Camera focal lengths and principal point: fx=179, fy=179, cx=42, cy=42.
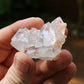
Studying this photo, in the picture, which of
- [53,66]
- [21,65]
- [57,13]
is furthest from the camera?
[57,13]

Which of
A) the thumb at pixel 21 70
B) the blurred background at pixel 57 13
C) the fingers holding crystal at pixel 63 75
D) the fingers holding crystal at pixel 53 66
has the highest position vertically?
the thumb at pixel 21 70

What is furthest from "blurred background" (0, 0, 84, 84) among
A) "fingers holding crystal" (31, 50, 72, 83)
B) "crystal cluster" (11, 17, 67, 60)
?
"crystal cluster" (11, 17, 67, 60)

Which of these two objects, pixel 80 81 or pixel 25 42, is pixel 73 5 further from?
pixel 25 42

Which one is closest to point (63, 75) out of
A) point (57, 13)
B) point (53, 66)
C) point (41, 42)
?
point (53, 66)

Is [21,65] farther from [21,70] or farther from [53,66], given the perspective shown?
[53,66]

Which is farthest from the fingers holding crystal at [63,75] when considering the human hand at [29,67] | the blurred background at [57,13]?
the blurred background at [57,13]

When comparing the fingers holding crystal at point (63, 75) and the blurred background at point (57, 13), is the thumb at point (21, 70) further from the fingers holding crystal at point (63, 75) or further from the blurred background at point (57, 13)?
the blurred background at point (57, 13)

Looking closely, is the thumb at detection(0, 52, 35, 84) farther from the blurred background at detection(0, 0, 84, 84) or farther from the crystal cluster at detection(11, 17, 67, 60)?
the blurred background at detection(0, 0, 84, 84)
